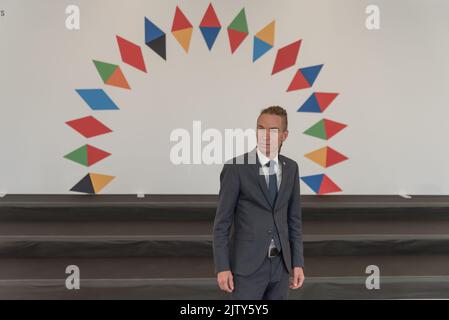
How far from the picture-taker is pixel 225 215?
68.2 inches

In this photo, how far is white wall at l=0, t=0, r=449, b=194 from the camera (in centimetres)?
437

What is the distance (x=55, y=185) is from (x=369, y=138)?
2767 mm

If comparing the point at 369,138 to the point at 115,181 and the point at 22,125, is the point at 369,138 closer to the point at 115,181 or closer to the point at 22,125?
the point at 115,181

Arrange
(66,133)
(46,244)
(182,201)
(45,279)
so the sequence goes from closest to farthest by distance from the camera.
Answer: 1. (45,279)
2. (46,244)
3. (182,201)
4. (66,133)

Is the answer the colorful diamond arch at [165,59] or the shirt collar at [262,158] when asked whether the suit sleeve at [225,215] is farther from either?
the colorful diamond arch at [165,59]

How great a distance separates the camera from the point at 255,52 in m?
4.46

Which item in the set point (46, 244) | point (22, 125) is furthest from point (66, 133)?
point (46, 244)

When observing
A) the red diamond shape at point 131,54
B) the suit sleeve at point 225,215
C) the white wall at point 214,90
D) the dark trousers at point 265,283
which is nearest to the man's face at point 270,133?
the suit sleeve at point 225,215

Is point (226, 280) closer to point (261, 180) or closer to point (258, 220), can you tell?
point (258, 220)

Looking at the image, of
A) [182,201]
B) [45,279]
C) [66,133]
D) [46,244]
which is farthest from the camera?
[66,133]

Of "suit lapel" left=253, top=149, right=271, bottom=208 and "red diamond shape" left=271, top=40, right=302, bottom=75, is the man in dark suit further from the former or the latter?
"red diamond shape" left=271, top=40, right=302, bottom=75

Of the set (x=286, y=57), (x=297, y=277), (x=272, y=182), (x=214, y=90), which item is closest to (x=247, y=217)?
(x=272, y=182)

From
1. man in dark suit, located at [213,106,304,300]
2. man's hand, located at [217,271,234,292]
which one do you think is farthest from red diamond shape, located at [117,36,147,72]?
man's hand, located at [217,271,234,292]

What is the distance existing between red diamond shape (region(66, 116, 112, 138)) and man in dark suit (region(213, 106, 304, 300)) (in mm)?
2889
